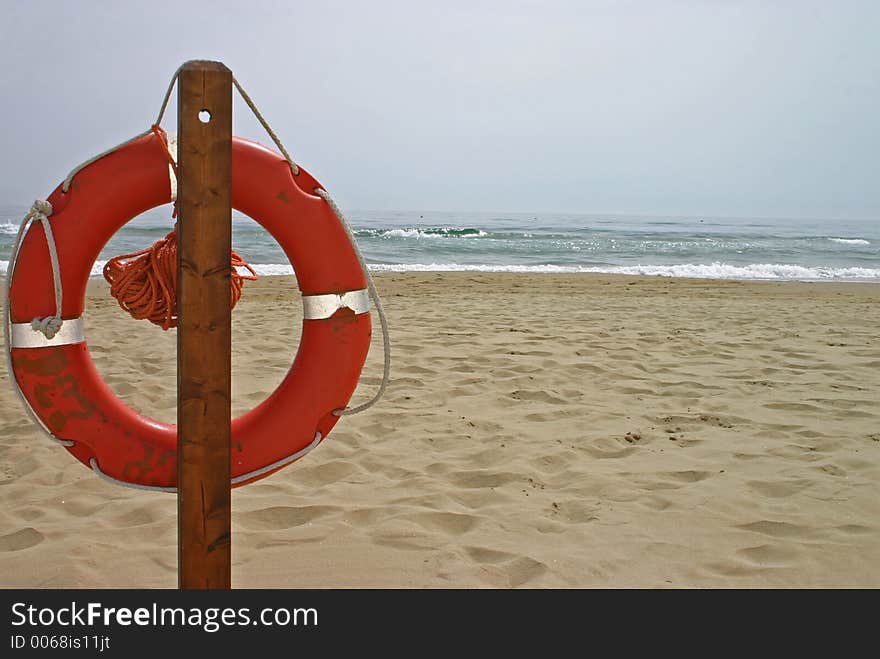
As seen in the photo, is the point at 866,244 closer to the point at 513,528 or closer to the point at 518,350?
the point at 518,350

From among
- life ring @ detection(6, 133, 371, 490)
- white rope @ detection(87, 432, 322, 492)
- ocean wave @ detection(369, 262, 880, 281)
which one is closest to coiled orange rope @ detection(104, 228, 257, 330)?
life ring @ detection(6, 133, 371, 490)

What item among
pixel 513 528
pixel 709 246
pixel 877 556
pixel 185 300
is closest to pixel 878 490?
pixel 877 556

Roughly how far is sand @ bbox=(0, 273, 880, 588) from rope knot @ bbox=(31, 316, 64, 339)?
2.15ft

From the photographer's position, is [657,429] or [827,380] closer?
[657,429]

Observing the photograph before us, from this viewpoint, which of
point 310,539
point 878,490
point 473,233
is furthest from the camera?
point 473,233

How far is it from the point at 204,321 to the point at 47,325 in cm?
57

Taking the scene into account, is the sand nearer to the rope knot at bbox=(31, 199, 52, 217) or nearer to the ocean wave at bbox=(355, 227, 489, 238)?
the rope knot at bbox=(31, 199, 52, 217)

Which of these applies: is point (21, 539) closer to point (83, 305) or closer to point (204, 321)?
point (83, 305)

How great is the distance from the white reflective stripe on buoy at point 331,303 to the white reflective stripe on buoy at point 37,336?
561 millimetres

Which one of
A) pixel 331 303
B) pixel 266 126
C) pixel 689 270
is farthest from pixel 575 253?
pixel 266 126

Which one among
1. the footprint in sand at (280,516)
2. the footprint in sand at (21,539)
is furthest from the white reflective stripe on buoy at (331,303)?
the footprint in sand at (21,539)

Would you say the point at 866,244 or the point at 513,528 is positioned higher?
the point at 866,244

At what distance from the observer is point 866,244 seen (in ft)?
→ 67.1
